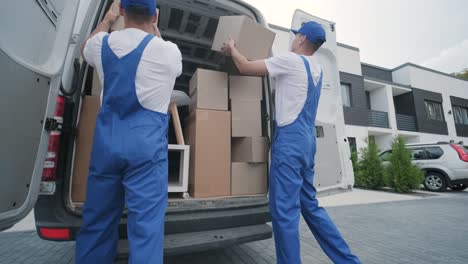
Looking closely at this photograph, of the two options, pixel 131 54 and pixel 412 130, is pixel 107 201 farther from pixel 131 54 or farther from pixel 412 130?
pixel 412 130

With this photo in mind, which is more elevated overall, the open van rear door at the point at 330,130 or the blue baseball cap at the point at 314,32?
the blue baseball cap at the point at 314,32

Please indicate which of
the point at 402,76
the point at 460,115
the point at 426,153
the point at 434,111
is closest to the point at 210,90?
the point at 426,153

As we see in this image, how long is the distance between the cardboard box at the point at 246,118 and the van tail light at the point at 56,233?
146 cm

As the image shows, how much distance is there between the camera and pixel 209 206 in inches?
73.1

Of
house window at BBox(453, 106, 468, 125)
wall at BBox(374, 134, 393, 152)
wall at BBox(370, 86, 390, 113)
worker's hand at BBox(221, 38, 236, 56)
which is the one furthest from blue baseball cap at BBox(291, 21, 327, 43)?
house window at BBox(453, 106, 468, 125)

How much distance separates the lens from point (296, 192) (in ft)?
5.69

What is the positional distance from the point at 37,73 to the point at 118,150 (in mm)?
527

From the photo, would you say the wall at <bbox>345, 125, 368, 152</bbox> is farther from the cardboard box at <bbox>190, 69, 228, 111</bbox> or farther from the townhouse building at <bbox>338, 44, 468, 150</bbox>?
the cardboard box at <bbox>190, 69, 228, 111</bbox>

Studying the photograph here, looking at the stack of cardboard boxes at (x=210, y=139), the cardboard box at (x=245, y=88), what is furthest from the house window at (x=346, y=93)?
the stack of cardboard boxes at (x=210, y=139)

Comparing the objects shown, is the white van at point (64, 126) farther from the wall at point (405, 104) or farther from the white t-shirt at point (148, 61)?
the wall at point (405, 104)

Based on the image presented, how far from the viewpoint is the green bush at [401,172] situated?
7227mm

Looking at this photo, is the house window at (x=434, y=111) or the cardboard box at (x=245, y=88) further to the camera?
the house window at (x=434, y=111)

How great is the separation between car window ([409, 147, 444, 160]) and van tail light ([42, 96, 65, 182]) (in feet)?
30.1

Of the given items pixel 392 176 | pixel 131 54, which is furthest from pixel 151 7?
pixel 392 176
